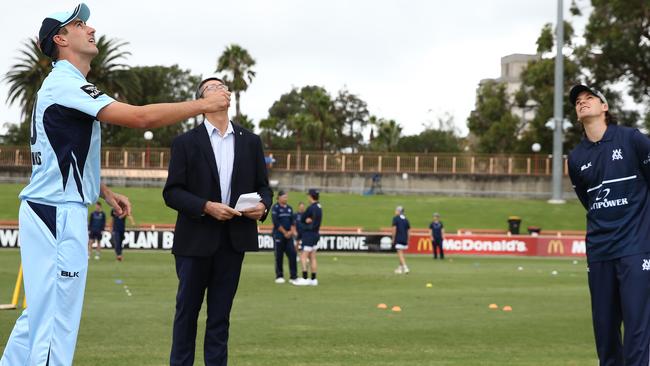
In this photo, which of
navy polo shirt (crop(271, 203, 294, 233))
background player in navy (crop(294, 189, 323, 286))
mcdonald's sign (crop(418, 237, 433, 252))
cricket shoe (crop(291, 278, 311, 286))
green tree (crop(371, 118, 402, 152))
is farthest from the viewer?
green tree (crop(371, 118, 402, 152))

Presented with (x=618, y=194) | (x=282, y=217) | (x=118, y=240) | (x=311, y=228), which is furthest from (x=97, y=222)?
(x=618, y=194)

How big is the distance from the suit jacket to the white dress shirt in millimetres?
37

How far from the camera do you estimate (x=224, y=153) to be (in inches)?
295

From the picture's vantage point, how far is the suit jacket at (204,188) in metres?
7.30

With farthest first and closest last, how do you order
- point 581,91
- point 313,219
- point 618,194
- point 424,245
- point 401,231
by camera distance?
1. point 424,245
2. point 401,231
3. point 313,219
4. point 581,91
5. point 618,194

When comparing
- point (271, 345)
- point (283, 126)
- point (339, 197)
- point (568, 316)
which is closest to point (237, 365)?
point (271, 345)

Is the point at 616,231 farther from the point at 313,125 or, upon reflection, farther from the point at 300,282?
the point at 313,125

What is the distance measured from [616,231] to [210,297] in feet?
10.1

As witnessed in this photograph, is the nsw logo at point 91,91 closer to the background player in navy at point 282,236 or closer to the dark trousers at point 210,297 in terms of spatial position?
the dark trousers at point 210,297

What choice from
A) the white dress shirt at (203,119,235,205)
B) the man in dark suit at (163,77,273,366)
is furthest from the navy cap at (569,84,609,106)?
the white dress shirt at (203,119,235,205)

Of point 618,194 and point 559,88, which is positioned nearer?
point 618,194

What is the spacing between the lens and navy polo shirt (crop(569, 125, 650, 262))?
7465mm

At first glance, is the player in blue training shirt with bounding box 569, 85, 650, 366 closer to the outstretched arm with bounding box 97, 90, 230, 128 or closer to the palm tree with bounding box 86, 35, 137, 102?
the outstretched arm with bounding box 97, 90, 230, 128

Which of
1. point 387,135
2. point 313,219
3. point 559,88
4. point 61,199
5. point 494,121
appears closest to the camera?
point 61,199
